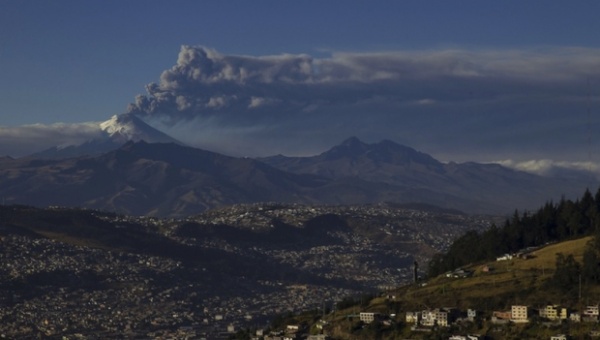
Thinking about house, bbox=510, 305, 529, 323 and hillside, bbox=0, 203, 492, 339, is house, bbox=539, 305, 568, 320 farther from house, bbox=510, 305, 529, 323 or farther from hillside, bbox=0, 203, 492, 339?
hillside, bbox=0, 203, 492, 339

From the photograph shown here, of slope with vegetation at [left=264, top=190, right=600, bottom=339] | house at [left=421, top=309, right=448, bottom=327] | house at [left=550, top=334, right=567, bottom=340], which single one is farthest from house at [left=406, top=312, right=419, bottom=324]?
house at [left=550, top=334, right=567, bottom=340]

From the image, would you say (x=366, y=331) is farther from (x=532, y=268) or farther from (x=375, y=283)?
(x=375, y=283)

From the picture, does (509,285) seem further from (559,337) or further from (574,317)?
(559,337)

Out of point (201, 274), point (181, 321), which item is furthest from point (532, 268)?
point (201, 274)

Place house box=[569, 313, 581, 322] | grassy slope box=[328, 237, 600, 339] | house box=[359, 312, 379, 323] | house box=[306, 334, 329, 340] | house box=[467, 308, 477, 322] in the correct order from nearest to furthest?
house box=[569, 313, 581, 322] < house box=[467, 308, 477, 322] < house box=[306, 334, 329, 340] < grassy slope box=[328, 237, 600, 339] < house box=[359, 312, 379, 323]

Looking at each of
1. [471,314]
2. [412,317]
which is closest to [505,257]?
[412,317]

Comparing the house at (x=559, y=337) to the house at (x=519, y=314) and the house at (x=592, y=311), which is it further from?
the house at (x=519, y=314)
